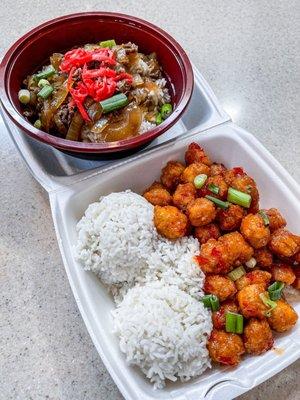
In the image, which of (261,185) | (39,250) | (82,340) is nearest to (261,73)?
(261,185)

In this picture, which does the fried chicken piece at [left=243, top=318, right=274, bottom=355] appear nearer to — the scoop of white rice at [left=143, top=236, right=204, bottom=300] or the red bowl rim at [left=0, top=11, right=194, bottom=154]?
the scoop of white rice at [left=143, top=236, right=204, bottom=300]

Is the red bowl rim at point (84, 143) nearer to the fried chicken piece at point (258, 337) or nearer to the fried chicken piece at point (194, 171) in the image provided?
the fried chicken piece at point (194, 171)

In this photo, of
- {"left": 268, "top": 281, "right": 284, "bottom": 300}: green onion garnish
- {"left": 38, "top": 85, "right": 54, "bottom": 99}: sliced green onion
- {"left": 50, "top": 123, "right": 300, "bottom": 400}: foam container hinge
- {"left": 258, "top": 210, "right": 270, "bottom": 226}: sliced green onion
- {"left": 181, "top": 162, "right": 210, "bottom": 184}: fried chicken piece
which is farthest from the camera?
{"left": 38, "top": 85, "right": 54, "bottom": 99}: sliced green onion

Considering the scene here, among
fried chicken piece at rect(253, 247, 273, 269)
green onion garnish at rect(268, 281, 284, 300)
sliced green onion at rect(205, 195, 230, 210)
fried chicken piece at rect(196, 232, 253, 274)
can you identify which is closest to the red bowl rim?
sliced green onion at rect(205, 195, 230, 210)

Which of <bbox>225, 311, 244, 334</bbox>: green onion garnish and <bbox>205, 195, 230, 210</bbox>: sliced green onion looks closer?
<bbox>225, 311, 244, 334</bbox>: green onion garnish

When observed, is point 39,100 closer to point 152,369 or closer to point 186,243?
point 186,243

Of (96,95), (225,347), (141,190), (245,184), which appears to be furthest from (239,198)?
(96,95)

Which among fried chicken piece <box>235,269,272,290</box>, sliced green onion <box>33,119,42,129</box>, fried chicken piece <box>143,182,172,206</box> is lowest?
fried chicken piece <box>235,269,272,290</box>
